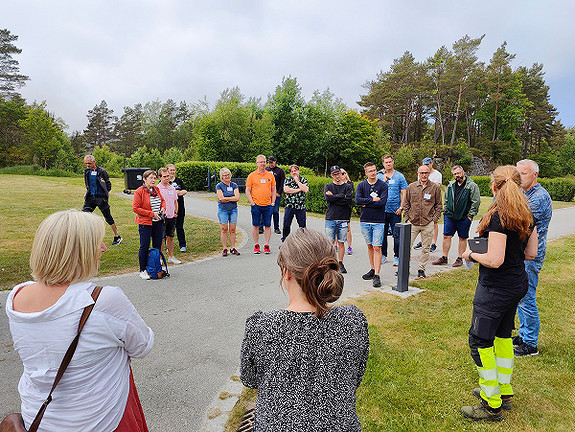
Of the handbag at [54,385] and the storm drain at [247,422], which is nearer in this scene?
the handbag at [54,385]

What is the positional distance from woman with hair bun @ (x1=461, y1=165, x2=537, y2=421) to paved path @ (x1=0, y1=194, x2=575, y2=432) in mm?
2300

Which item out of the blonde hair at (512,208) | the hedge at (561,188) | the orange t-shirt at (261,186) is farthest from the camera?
the hedge at (561,188)

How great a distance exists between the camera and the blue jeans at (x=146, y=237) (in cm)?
633

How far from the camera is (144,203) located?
627 centimetres

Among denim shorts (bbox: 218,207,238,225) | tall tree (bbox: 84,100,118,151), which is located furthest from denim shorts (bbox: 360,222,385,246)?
tall tree (bbox: 84,100,118,151)

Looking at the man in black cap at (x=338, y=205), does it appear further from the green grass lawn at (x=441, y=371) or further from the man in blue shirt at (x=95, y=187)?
the man in blue shirt at (x=95, y=187)

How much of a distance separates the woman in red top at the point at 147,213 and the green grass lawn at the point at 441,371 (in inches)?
152

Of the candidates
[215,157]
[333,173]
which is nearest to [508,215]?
[333,173]

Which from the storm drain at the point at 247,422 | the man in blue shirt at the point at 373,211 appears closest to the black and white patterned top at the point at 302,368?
the storm drain at the point at 247,422

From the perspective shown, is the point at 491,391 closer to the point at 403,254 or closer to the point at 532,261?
the point at 532,261

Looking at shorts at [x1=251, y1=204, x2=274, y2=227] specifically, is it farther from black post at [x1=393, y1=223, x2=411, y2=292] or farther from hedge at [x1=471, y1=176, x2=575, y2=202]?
hedge at [x1=471, y1=176, x2=575, y2=202]

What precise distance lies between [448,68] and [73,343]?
5273 cm

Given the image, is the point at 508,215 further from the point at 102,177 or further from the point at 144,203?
the point at 102,177

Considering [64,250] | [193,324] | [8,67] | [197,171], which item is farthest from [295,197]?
[8,67]
